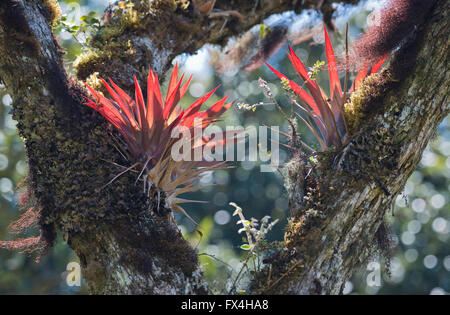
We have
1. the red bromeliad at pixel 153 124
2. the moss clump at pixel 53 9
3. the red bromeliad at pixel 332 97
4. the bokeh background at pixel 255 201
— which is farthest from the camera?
the bokeh background at pixel 255 201

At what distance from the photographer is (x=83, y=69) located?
8.77 feet

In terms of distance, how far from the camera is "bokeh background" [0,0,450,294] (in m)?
3.67

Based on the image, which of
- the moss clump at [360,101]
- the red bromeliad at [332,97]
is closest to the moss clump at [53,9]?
the red bromeliad at [332,97]

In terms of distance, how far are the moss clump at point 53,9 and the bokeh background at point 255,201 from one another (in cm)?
21

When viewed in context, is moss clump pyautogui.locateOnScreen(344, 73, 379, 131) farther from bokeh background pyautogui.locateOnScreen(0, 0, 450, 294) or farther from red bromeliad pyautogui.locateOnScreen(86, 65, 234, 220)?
red bromeliad pyautogui.locateOnScreen(86, 65, 234, 220)

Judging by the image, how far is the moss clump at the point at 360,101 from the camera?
2254 millimetres

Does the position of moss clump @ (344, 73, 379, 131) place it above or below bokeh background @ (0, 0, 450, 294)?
above

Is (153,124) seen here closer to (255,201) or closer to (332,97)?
(332,97)

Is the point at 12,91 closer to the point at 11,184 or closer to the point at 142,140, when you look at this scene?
the point at 142,140

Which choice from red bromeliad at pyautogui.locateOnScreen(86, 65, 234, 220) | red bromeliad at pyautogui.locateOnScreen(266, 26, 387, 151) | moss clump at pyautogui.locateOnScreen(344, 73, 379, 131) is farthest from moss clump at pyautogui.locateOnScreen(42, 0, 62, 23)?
moss clump at pyautogui.locateOnScreen(344, 73, 379, 131)

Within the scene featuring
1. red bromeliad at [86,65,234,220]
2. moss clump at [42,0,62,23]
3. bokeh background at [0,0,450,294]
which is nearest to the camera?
red bromeliad at [86,65,234,220]

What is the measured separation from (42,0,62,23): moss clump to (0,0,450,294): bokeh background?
8.1 inches

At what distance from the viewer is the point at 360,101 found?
2.27 metres

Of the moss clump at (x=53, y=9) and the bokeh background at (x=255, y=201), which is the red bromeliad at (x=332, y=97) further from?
the moss clump at (x=53, y=9)
